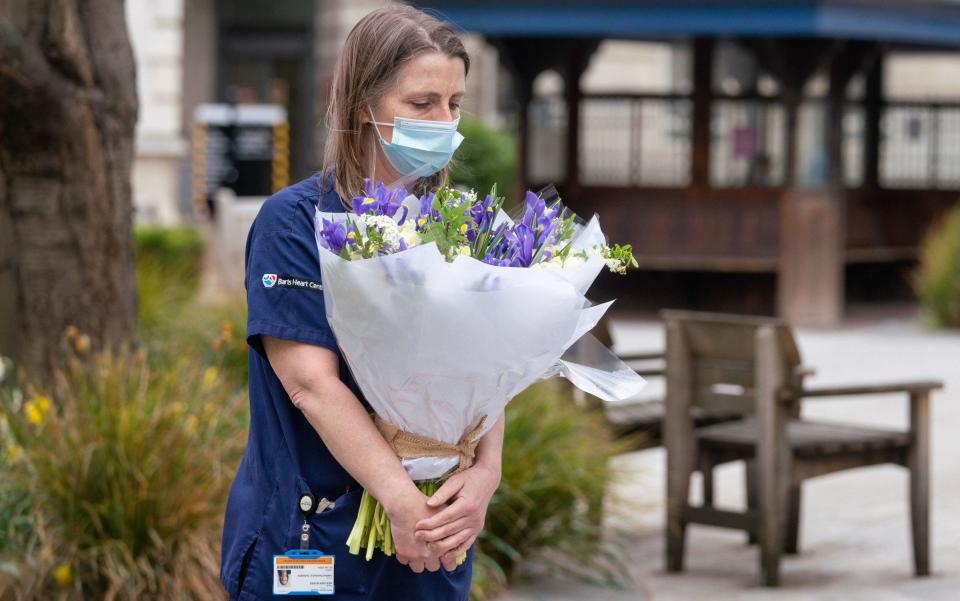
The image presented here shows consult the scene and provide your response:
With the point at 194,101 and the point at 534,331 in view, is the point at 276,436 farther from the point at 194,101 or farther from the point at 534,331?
the point at 194,101

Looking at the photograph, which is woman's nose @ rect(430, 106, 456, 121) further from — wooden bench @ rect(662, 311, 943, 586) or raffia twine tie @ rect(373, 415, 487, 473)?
wooden bench @ rect(662, 311, 943, 586)

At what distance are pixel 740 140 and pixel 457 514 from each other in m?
14.2

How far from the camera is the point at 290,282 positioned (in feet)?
9.11

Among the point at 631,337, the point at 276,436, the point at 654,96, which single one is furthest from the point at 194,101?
the point at 276,436

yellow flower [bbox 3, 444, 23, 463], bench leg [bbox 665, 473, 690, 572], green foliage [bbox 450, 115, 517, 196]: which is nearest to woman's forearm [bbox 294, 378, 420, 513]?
yellow flower [bbox 3, 444, 23, 463]

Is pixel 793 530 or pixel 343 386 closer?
pixel 343 386

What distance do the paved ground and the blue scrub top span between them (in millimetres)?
2918

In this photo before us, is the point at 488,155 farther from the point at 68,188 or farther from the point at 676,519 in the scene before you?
the point at 68,188

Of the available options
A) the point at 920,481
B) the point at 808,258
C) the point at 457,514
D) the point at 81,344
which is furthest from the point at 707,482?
the point at 808,258

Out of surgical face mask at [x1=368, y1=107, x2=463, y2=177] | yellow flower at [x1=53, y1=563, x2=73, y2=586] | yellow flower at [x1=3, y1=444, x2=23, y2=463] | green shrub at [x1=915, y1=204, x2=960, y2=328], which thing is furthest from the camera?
green shrub at [x1=915, y1=204, x2=960, y2=328]

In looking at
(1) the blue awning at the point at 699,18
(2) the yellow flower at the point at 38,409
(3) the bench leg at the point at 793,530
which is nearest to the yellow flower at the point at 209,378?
(2) the yellow flower at the point at 38,409

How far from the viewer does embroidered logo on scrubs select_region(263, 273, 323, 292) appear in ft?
9.10

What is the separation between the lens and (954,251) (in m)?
15.2

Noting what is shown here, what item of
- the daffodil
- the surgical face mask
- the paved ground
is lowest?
the paved ground
